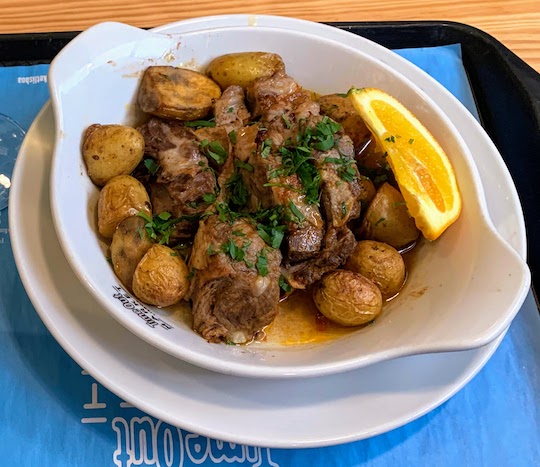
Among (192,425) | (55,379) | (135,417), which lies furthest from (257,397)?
(55,379)

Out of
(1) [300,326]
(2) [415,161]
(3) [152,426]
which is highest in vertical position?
(2) [415,161]

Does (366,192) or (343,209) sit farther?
(366,192)

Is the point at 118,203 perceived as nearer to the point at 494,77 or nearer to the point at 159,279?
the point at 159,279

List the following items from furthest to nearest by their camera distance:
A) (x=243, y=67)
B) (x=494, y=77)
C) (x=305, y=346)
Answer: (x=494, y=77) < (x=243, y=67) < (x=305, y=346)

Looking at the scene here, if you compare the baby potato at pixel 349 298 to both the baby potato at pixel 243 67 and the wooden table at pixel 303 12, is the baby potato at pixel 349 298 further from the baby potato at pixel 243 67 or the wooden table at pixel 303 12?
the wooden table at pixel 303 12

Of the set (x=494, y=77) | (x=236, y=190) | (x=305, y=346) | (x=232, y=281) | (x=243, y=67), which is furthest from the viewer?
(x=494, y=77)

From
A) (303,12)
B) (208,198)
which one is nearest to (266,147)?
(208,198)

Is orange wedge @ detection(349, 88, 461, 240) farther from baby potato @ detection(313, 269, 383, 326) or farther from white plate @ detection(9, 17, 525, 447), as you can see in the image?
white plate @ detection(9, 17, 525, 447)

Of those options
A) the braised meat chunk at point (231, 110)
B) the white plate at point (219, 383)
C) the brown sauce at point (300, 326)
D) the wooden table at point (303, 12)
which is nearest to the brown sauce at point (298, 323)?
the brown sauce at point (300, 326)
